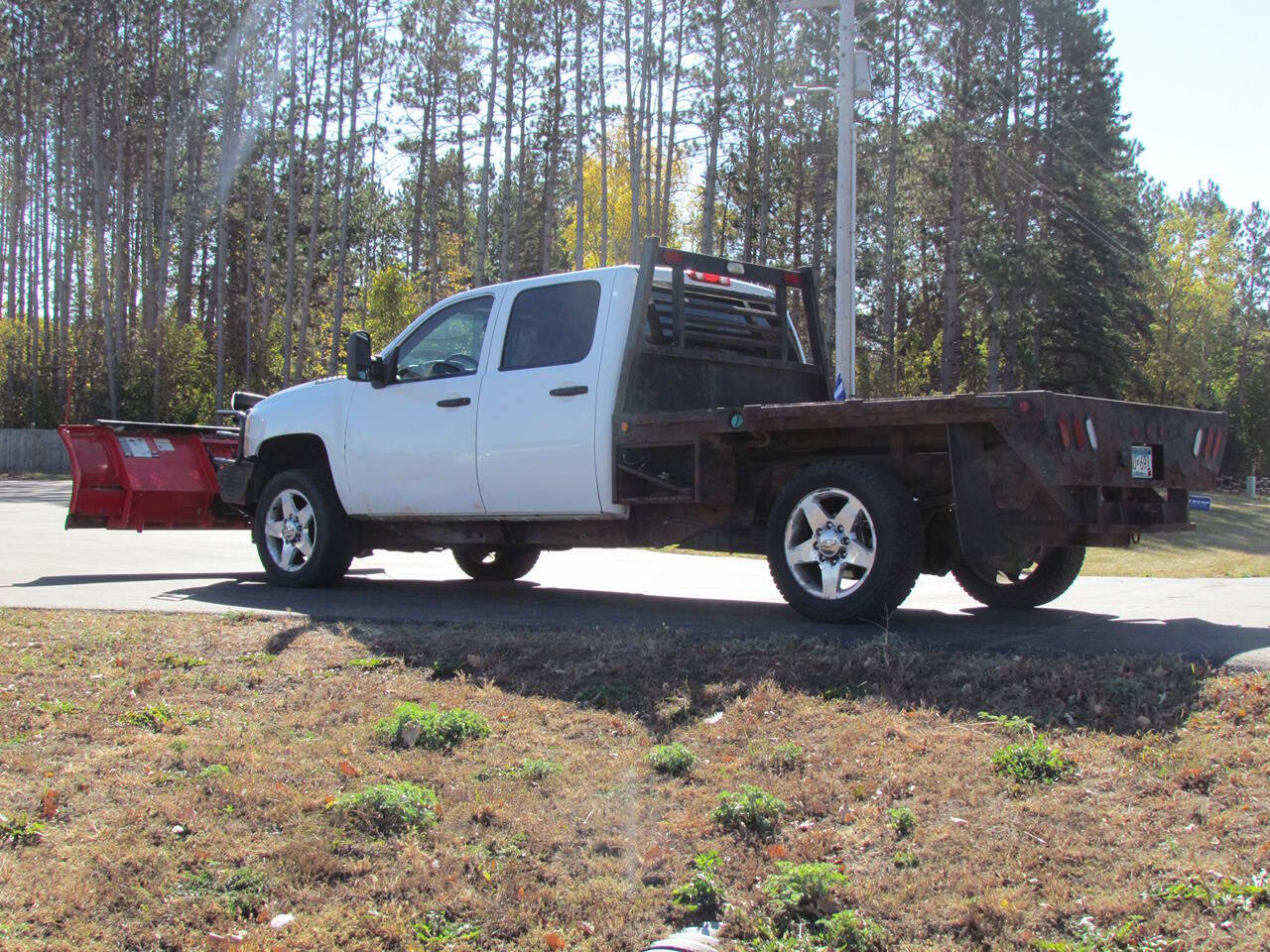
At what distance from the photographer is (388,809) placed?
3932 mm

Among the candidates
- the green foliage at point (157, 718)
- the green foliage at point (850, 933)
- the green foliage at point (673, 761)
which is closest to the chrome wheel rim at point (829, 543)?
the green foliage at point (673, 761)

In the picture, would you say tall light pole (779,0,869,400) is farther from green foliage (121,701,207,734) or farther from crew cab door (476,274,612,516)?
green foliage (121,701,207,734)

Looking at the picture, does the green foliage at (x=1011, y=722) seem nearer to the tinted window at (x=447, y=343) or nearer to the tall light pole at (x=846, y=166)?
the tinted window at (x=447, y=343)

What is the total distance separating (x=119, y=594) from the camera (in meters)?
8.66

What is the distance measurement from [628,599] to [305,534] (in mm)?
2647

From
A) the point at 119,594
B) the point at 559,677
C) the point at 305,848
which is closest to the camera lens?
the point at 305,848

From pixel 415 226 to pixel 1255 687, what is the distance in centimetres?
4393

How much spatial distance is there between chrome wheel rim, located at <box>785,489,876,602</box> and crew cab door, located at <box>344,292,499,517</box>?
2585mm

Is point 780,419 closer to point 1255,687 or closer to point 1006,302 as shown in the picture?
point 1255,687

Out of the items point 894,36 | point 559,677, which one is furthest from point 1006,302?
point 559,677

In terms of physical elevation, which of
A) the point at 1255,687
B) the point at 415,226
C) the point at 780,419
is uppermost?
the point at 415,226

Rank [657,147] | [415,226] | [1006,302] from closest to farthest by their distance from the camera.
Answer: [657,147] < [1006,302] < [415,226]

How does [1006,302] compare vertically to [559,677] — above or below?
above

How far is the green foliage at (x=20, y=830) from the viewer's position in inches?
148
